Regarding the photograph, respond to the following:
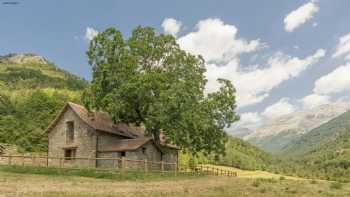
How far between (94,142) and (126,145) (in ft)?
12.6

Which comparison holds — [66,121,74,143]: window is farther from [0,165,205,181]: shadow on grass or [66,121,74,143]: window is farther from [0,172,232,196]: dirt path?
[0,172,232,196]: dirt path

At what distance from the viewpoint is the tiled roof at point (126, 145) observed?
43906 mm

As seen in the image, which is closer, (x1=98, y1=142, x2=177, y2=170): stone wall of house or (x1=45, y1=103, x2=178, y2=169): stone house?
(x1=98, y1=142, x2=177, y2=170): stone wall of house

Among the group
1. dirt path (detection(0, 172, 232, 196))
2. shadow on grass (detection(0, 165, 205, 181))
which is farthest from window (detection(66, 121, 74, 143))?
dirt path (detection(0, 172, 232, 196))

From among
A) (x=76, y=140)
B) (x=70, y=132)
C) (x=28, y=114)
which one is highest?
(x=28, y=114)

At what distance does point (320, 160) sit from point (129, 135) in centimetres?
15352

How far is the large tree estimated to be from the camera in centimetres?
4206

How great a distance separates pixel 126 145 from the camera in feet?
147

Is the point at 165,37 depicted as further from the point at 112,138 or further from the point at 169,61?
the point at 112,138

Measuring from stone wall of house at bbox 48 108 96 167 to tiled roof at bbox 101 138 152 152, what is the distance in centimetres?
204

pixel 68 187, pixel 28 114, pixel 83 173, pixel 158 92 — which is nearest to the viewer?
pixel 68 187

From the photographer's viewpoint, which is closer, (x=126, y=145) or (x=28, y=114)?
(x=126, y=145)

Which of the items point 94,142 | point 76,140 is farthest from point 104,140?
point 76,140

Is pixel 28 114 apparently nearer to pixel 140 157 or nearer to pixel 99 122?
pixel 99 122
